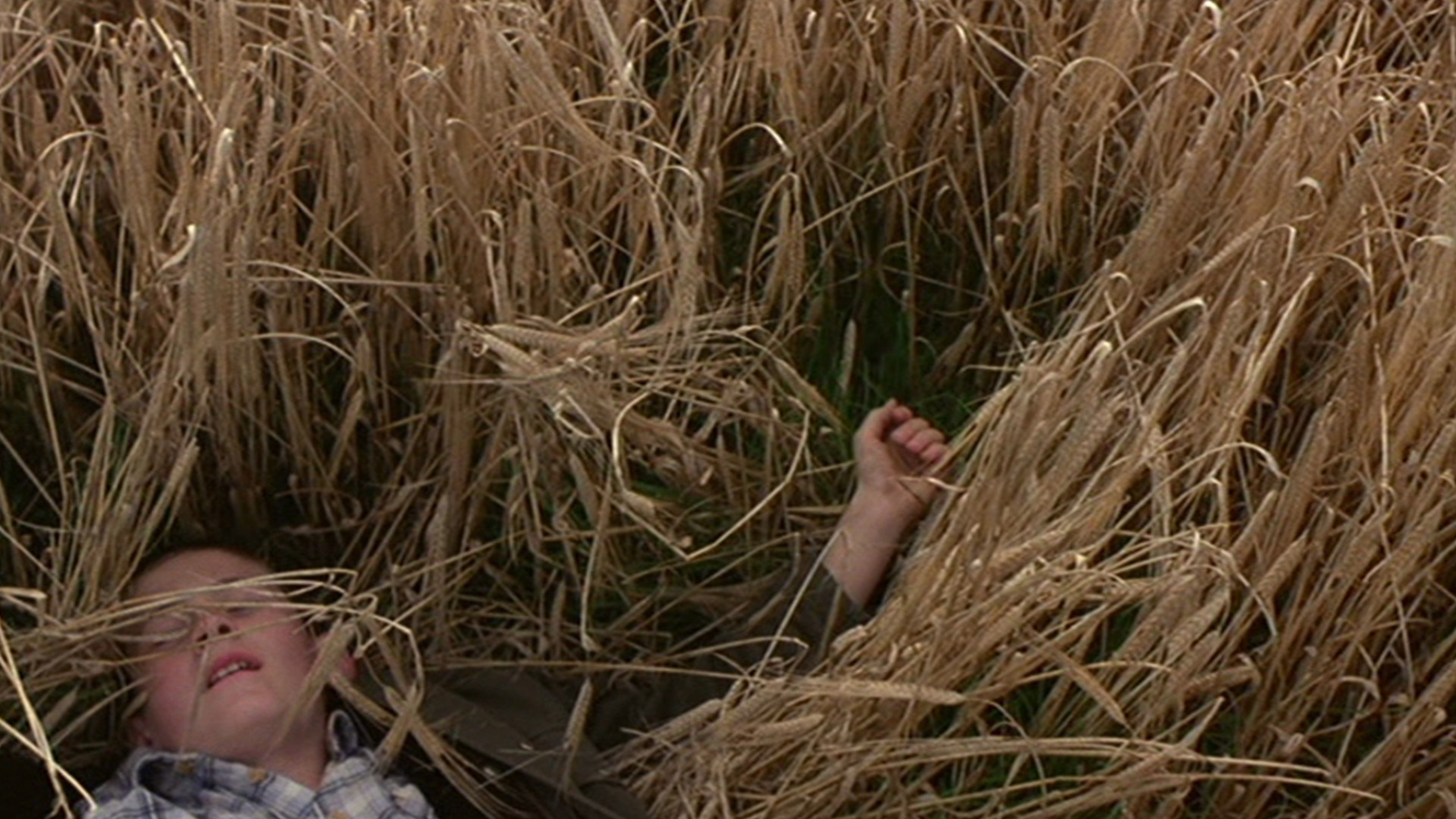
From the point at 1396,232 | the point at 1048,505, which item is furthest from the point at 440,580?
the point at 1396,232

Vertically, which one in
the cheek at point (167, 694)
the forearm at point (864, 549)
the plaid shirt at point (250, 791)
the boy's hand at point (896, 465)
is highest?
the boy's hand at point (896, 465)

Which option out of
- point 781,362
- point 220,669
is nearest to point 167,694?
point 220,669

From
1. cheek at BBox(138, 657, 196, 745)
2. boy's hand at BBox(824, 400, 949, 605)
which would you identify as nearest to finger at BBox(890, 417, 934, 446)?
boy's hand at BBox(824, 400, 949, 605)

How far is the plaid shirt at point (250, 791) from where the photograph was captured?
1969 mm

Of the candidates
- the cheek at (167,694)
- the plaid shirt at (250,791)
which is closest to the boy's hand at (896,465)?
the plaid shirt at (250,791)

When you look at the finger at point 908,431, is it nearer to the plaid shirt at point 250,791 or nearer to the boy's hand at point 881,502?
the boy's hand at point 881,502

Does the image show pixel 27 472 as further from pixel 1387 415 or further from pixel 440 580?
pixel 1387 415

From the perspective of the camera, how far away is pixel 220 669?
1989 millimetres

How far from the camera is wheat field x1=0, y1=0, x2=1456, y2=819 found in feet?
6.27

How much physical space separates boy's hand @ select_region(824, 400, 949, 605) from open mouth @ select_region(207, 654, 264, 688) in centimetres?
47

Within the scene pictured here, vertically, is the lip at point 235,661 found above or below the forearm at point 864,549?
below

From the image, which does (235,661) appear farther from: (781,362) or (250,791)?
(781,362)

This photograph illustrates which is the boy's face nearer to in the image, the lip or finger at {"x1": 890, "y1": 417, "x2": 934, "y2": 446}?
the lip

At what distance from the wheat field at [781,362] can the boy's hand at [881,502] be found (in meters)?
0.04
